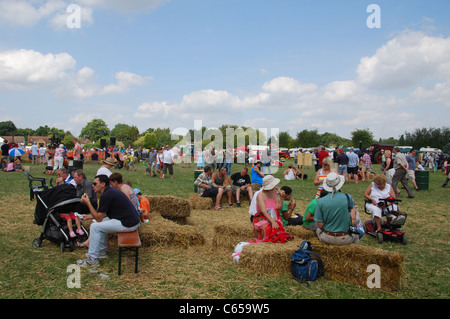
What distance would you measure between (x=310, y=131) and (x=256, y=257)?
8388 cm

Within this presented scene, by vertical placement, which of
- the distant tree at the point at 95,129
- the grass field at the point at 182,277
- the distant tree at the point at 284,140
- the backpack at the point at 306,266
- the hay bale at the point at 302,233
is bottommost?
the grass field at the point at 182,277

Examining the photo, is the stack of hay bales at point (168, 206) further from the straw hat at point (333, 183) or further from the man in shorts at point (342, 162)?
Answer: the man in shorts at point (342, 162)

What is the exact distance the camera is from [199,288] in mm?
4398

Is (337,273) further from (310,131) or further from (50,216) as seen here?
(310,131)

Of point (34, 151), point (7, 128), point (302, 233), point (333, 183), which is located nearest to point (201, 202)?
point (302, 233)

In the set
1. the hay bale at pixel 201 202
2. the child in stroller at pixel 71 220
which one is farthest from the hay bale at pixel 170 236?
the hay bale at pixel 201 202

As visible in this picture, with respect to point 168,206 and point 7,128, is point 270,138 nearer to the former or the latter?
point 168,206

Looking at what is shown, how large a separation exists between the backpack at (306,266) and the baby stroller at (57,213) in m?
3.75

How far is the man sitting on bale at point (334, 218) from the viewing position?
4992mm

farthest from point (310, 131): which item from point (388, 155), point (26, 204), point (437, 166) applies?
point (26, 204)

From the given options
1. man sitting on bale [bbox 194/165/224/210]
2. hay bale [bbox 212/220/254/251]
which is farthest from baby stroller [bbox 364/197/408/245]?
man sitting on bale [bbox 194/165/224/210]

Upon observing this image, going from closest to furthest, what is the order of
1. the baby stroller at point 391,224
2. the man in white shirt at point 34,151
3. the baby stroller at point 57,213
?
1. the baby stroller at point 57,213
2. the baby stroller at point 391,224
3. the man in white shirt at point 34,151

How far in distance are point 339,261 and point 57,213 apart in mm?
4795

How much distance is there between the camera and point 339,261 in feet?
15.8
